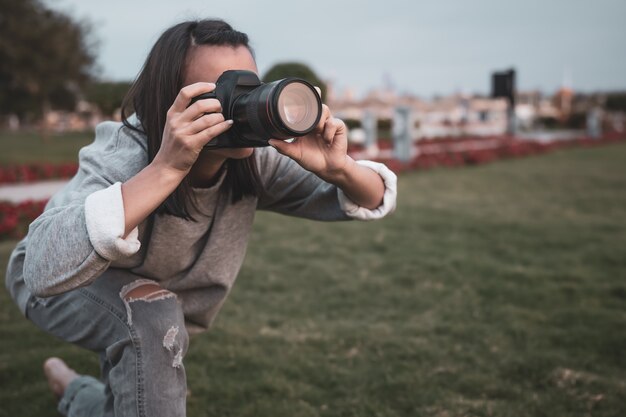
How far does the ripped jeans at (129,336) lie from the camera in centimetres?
135

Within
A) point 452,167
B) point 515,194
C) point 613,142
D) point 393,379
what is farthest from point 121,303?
point 613,142

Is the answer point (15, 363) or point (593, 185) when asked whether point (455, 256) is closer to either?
point (15, 363)

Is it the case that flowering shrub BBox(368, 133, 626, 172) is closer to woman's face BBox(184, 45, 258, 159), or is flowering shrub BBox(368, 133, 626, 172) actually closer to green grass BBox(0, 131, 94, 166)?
green grass BBox(0, 131, 94, 166)

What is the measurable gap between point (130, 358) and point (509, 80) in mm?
16136

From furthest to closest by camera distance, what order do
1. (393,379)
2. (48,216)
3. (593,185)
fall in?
(593,185), (393,379), (48,216)

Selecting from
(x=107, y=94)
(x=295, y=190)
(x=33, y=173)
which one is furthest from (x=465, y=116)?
(x=295, y=190)

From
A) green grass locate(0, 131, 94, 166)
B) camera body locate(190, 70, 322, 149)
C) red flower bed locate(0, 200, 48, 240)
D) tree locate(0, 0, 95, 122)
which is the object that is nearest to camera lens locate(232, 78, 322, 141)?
camera body locate(190, 70, 322, 149)

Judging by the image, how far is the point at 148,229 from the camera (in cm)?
154

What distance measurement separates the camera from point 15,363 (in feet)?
7.98

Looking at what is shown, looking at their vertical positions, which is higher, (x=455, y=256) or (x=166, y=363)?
(x=166, y=363)

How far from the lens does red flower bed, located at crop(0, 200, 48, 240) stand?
4.84 metres

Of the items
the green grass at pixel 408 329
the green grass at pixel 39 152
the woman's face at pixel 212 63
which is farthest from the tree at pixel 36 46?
the woman's face at pixel 212 63

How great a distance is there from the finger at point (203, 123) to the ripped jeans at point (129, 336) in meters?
0.48

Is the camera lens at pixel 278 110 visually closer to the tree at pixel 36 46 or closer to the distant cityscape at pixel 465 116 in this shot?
the distant cityscape at pixel 465 116
